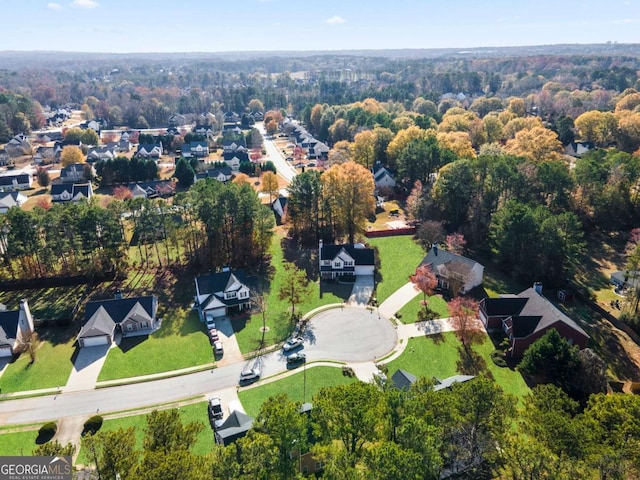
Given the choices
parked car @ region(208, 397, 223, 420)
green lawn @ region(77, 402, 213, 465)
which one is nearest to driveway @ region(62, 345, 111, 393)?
green lawn @ region(77, 402, 213, 465)

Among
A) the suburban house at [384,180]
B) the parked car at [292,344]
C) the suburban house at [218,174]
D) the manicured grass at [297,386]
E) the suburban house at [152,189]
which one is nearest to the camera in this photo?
the manicured grass at [297,386]

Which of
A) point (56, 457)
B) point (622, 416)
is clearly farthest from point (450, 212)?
point (56, 457)

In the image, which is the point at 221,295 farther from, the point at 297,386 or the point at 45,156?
the point at 45,156

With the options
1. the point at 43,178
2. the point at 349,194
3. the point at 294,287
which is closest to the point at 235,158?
the point at 43,178

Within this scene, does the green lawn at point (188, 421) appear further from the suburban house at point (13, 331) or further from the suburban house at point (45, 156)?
the suburban house at point (45, 156)

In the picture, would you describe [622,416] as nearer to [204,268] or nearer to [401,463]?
[401,463]

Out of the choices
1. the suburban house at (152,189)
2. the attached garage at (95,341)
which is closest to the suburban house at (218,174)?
the suburban house at (152,189)
